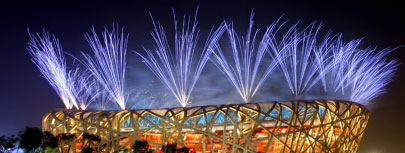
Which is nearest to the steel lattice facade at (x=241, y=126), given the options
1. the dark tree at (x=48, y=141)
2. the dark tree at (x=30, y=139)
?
the dark tree at (x=48, y=141)

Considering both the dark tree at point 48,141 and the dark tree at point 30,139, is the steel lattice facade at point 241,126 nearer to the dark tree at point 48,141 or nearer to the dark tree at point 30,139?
the dark tree at point 48,141

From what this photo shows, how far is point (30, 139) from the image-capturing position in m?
30.8

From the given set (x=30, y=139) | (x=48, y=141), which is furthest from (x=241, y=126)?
(x=30, y=139)

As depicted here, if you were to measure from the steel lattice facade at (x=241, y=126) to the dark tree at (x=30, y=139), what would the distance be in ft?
22.7

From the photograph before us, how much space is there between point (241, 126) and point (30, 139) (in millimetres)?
20850

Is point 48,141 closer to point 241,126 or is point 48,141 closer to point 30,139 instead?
point 30,139

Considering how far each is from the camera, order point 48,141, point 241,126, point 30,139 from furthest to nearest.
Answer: point 241,126
point 48,141
point 30,139

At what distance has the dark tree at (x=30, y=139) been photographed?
30.8 meters

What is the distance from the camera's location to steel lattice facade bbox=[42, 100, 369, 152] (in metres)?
34.7

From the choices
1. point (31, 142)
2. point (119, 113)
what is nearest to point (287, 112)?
point (119, 113)

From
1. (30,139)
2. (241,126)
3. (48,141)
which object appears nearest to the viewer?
(30,139)

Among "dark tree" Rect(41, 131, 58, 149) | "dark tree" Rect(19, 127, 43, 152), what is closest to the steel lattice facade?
"dark tree" Rect(41, 131, 58, 149)

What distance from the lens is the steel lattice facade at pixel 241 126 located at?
3466 cm

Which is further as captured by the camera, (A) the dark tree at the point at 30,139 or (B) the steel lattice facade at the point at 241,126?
(B) the steel lattice facade at the point at 241,126
